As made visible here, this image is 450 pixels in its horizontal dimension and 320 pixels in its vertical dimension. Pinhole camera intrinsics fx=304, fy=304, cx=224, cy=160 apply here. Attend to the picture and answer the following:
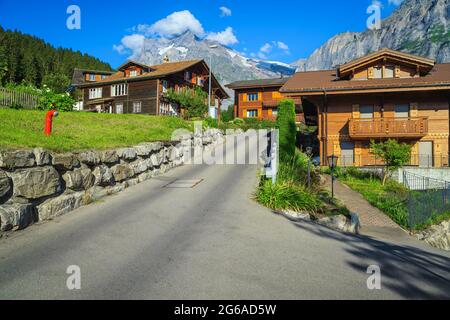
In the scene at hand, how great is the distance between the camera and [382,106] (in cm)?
2311

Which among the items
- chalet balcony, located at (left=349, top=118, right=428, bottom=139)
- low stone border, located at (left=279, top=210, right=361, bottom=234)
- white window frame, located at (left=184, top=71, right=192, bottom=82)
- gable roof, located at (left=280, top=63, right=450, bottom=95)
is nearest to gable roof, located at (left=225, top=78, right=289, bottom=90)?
white window frame, located at (left=184, top=71, right=192, bottom=82)

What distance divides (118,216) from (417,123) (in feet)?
69.2

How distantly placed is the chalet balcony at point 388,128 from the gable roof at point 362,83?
2288 millimetres

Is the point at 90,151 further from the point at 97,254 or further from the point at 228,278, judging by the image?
the point at 228,278

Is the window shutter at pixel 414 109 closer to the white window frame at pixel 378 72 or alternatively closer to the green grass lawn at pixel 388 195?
the white window frame at pixel 378 72

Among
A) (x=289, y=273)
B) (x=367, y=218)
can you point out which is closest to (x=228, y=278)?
(x=289, y=273)

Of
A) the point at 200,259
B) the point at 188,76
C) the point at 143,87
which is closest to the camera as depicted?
the point at 200,259

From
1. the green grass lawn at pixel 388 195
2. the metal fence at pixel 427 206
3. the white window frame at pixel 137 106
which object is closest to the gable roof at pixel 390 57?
the green grass lawn at pixel 388 195

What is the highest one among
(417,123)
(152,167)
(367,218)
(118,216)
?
(417,123)

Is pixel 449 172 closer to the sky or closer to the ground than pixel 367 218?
closer to the sky

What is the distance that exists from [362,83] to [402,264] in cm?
2019

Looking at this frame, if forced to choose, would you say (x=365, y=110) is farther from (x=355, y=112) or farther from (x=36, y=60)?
(x=36, y=60)

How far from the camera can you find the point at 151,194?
37.6 ft

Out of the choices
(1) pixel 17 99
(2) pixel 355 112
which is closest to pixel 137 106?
(1) pixel 17 99
